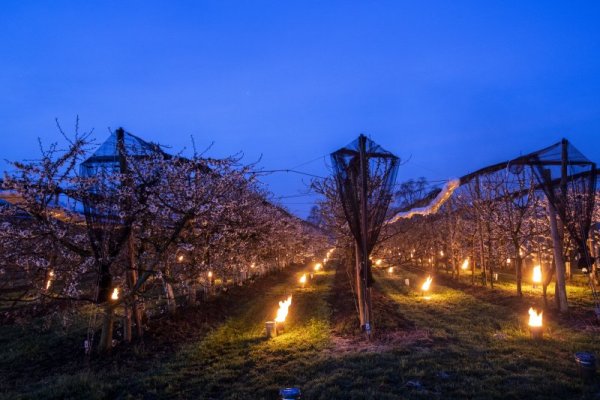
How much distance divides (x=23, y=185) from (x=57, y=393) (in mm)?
3993

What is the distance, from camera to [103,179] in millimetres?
9555

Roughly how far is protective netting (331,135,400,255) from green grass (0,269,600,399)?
294 centimetres

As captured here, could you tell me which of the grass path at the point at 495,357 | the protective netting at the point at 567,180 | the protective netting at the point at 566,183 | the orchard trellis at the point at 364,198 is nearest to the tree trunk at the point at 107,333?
the orchard trellis at the point at 364,198

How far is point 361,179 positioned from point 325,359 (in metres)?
4.89

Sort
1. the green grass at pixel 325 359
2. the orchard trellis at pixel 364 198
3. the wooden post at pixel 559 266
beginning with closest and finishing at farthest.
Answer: the green grass at pixel 325 359 < the orchard trellis at pixel 364 198 < the wooden post at pixel 559 266

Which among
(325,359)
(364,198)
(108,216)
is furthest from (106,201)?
(364,198)

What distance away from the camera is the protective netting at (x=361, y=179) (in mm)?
10719

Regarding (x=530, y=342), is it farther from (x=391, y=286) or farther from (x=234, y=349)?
(x=391, y=286)

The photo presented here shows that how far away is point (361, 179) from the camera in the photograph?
11102mm

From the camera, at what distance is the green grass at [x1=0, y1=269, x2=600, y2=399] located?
271 inches

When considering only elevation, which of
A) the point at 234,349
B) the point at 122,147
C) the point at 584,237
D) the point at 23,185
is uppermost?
the point at 122,147

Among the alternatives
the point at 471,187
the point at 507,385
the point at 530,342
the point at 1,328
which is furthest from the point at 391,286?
the point at 1,328

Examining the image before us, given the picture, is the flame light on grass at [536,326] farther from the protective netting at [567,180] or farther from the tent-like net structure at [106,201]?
the tent-like net structure at [106,201]

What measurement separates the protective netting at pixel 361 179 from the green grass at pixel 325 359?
9.63 feet
